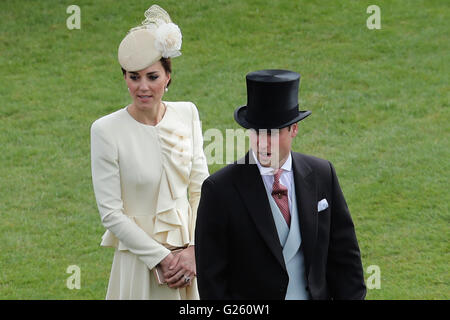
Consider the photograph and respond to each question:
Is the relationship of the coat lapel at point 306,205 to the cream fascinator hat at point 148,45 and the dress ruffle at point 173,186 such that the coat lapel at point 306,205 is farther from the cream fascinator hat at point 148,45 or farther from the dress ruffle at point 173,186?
the cream fascinator hat at point 148,45

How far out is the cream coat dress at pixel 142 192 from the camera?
5.24m

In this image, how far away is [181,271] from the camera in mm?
5344

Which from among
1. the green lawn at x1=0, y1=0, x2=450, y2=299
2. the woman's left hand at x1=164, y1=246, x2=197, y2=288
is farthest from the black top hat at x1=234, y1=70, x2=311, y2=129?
the green lawn at x1=0, y1=0, x2=450, y2=299

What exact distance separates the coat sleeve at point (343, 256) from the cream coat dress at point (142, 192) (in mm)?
1038

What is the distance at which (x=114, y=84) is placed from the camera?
11.5m

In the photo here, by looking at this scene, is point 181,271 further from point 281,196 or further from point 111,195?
point 281,196

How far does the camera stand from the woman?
5.23 metres

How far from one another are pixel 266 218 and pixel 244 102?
256 inches

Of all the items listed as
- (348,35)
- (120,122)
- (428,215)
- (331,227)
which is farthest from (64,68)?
(331,227)

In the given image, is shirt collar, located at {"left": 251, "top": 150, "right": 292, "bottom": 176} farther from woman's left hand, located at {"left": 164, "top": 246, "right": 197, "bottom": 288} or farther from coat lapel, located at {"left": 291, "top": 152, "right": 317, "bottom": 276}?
woman's left hand, located at {"left": 164, "top": 246, "right": 197, "bottom": 288}

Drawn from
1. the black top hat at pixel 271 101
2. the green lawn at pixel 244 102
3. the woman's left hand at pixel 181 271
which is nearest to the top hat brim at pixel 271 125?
the black top hat at pixel 271 101
